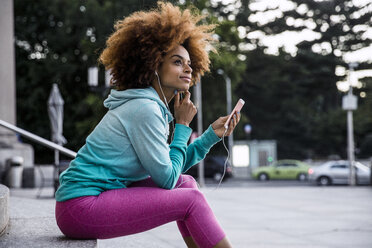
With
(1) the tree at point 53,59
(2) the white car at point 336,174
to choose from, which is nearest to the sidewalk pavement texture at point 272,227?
(2) the white car at point 336,174

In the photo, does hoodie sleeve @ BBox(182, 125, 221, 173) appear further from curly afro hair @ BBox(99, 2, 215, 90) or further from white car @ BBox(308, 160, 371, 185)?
white car @ BBox(308, 160, 371, 185)

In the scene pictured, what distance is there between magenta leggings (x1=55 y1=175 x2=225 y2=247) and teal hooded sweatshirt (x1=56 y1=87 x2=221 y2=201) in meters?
0.05

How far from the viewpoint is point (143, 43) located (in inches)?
98.9

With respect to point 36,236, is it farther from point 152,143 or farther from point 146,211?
point 152,143

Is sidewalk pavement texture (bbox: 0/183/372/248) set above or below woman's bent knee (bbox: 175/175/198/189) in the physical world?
below

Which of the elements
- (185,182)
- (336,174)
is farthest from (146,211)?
(336,174)

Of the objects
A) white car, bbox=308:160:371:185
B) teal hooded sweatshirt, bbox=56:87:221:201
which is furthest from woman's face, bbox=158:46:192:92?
white car, bbox=308:160:371:185

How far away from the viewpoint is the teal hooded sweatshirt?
7.41ft

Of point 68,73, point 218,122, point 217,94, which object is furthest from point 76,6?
point 218,122

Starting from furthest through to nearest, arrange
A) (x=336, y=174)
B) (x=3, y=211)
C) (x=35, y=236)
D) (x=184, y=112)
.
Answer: (x=336, y=174)
(x=3, y=211)
(x=35, y=236)
(x=184, y=112)

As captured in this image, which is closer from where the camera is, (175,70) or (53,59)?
(175,70)

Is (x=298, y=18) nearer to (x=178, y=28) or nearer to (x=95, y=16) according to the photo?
(x=95, y=16)

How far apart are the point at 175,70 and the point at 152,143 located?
50cm

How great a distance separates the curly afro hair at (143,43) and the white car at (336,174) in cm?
2246
